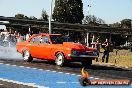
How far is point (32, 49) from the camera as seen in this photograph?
1911cm

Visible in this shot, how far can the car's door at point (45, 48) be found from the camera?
17945mm

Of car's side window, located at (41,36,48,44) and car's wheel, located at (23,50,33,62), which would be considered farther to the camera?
car's wheel, located at (23,50,33,62)

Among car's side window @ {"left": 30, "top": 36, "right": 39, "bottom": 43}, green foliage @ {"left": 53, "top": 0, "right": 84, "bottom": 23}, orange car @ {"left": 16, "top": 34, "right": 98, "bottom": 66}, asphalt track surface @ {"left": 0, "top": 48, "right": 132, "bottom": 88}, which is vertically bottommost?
asphalt track surface @ {"left": 0, "top": 48, "right": 132, "bottom": 88}

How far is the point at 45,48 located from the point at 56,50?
0.93 m

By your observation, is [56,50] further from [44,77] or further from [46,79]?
[46,79]

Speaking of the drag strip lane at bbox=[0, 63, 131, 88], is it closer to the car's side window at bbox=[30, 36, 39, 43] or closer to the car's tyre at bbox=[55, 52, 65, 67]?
the car's tyre at bbox=[55, 52, 65, 67]

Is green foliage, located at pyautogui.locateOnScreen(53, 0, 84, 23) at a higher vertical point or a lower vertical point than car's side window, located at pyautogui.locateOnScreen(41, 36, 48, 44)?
higher

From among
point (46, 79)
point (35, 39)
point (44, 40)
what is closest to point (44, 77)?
point (46, 79)

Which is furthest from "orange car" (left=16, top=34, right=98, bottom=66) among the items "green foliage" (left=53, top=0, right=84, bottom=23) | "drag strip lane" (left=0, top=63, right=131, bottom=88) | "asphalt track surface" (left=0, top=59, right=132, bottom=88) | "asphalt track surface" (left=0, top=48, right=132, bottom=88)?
"green foliage" (left=53, top=0, right=84, bottom=23)

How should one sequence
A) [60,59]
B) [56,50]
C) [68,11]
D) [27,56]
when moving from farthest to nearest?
[68,11]
[27,56]
[56,50]
[60,59]

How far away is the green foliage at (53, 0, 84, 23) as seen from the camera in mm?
89625

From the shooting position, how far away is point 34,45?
18969mm

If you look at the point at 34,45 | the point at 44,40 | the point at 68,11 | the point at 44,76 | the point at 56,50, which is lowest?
the point at 44,76

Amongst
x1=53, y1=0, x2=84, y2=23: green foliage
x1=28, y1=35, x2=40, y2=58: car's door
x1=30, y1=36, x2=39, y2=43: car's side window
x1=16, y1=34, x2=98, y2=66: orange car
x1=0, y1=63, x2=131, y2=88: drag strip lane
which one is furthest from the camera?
x1=53, y1=0, x2=84, y2=23: green foliage
